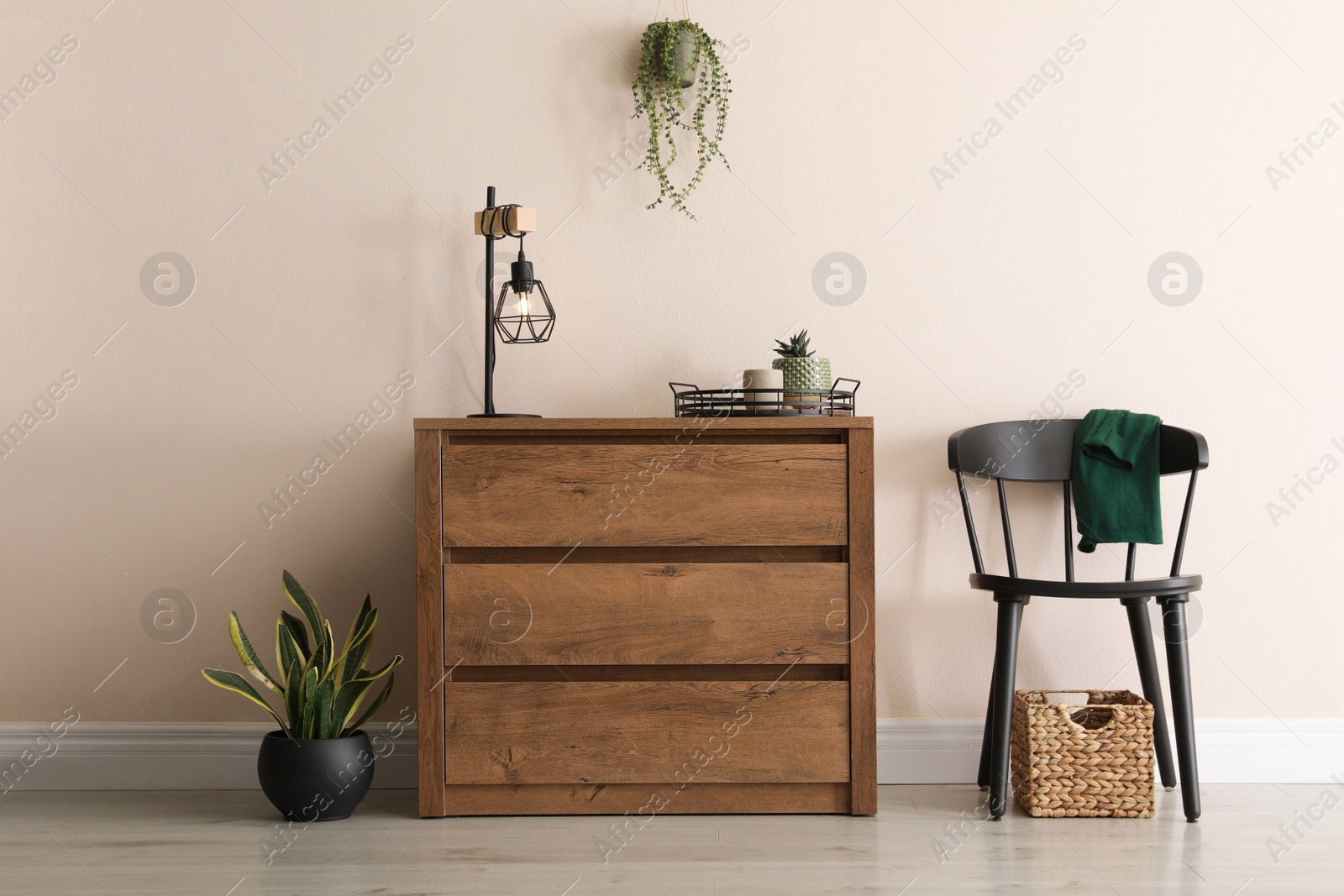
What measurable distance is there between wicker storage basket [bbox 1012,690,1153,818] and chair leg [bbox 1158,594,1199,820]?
58 millimetres

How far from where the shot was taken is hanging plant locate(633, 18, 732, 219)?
2.36 m

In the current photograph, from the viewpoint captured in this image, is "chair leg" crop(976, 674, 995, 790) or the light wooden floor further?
"chair leg" crop(976, 674, 995, 790)

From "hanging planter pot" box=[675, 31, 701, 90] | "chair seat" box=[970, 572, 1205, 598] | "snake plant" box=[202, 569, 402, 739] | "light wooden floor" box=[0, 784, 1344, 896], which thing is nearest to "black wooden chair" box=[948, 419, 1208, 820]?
"chair seat" box=[970, 572, 1205, 598]

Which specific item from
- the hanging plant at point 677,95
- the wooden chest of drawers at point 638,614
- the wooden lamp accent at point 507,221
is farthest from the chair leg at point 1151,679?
the wooden lamp accent at point 507,221

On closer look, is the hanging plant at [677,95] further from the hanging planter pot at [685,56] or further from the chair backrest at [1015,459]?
the chair backrest at [1015,459]

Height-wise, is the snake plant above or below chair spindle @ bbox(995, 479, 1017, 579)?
below

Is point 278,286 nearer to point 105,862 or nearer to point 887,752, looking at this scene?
point 105,862

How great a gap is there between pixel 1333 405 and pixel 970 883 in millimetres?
1590

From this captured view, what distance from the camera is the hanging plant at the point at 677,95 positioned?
236cm

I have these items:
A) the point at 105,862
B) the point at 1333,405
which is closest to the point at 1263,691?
the point at 1333,405

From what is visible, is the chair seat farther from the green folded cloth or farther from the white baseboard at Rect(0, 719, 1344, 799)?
the white baseboard at Rect(0, 719, 1344, 799)

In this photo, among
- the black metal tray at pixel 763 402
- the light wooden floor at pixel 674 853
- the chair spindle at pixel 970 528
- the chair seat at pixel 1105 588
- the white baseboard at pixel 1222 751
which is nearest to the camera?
the light wooden floor at pixel 674 853

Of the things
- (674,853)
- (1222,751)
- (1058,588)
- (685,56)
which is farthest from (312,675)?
(1222,751)

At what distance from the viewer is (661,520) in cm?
200
